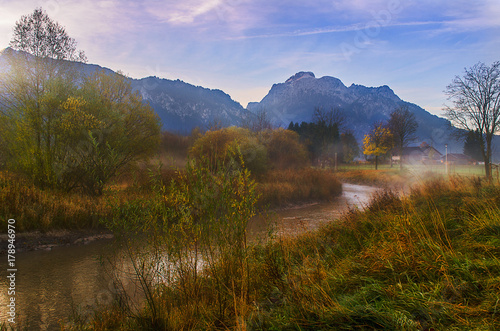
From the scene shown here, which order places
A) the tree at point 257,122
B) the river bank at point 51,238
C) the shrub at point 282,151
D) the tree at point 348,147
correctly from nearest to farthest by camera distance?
the river bank at point 51,238
the shrub at point 282,151
the tree at point 257,122
the tree at point 348,147

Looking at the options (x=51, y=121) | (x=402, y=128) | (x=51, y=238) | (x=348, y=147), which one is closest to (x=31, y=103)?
(x=51, y=121)

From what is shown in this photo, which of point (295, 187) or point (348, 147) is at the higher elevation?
point (348, 147)

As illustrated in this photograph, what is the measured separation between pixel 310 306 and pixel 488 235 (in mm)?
3191

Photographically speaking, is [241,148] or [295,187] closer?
[295,187]

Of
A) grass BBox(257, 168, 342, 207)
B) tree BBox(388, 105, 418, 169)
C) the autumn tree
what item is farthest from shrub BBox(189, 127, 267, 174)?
tree BBox(388, 105, 418, 169)

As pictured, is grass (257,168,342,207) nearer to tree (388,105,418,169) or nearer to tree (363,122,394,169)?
tree (388,105,418,169)

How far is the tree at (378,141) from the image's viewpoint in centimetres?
4573

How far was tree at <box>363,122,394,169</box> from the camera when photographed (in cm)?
4573

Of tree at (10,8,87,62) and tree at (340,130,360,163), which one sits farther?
tree at (340,130,360,163)

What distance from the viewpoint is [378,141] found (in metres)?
47.5

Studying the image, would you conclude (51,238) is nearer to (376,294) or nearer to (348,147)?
(376,294)

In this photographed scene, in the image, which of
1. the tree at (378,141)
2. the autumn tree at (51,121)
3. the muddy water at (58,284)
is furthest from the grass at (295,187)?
the tree at (378,141)

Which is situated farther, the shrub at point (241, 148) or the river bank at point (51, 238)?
the shrub at point (241, 148)

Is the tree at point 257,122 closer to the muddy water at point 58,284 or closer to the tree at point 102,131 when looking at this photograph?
the tree at point 102,131
